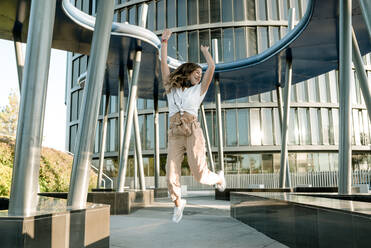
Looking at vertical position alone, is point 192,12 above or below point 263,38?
above

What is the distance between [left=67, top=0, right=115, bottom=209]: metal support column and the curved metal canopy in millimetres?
4110

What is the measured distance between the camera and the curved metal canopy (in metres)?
8.59

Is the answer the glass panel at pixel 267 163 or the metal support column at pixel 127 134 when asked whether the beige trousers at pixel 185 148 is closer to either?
the metal support column at pixel 127 134

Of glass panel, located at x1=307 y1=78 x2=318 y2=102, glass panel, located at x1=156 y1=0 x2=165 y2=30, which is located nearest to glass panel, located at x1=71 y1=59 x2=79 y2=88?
glass panel, located at x1=156 y1=0 x2=165 y2=30

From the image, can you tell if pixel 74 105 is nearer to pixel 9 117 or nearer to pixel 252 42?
pixel 9 117

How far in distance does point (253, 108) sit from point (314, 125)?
566 cm

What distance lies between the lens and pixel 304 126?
2870cm

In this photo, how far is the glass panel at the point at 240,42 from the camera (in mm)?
28406

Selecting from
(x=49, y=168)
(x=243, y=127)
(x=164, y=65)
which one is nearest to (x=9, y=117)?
(x=243, y=127)

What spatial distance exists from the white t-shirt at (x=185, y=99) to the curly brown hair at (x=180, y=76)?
65mm

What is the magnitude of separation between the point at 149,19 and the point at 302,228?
29.7m

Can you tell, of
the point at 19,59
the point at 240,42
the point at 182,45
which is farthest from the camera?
the point at 182,45

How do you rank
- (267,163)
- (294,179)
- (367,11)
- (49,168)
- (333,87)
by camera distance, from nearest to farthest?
(367,11) < (49,168) < (294,179) < (267,163) < (333,87)

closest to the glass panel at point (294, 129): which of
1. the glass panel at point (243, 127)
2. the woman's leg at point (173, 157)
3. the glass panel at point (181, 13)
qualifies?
the glass panel at point (243, 127)
